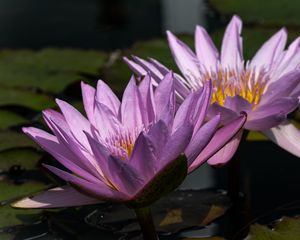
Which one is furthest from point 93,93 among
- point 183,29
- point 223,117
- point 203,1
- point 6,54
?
point 203,1

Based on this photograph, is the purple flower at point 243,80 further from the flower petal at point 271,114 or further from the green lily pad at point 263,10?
the green lily pad at point 263,10

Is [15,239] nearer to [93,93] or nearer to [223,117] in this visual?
[93,93]

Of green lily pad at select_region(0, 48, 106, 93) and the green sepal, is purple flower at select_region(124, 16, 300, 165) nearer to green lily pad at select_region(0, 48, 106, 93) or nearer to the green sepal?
the green sepal

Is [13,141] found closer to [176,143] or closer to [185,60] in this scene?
[185,60]

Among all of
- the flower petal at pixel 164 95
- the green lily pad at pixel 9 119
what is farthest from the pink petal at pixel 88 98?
the green lily pad at pixel 9 119

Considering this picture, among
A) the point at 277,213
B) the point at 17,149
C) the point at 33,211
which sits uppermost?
the point at 17,149

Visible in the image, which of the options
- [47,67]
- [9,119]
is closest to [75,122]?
[9,119]
